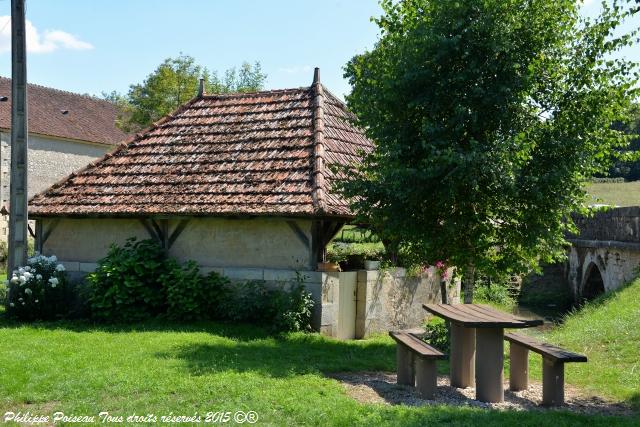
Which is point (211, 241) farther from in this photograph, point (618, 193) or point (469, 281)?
point (618, 193)

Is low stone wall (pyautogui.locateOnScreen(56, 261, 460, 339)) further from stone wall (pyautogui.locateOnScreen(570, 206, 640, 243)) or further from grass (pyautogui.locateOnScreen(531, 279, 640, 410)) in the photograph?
stone wall (pyautogui.locateOnScreen(570, 206, 640, 243))

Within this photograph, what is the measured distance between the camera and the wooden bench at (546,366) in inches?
270

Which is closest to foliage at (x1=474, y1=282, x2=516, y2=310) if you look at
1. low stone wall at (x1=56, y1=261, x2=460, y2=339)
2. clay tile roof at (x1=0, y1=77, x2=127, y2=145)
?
low stone wall at (x1=56, y1=261, x2=460, y2=339)

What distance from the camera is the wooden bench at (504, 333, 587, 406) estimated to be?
6867 millimetres

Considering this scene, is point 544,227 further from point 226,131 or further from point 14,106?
point 14,106

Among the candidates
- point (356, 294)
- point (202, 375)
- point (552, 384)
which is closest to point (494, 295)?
point (356, 294)

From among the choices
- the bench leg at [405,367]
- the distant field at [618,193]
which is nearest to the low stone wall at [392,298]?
the bench leg at [405,367]

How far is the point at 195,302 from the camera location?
36.6 ft

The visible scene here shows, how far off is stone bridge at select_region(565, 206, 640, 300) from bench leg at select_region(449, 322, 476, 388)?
8390 millimetres

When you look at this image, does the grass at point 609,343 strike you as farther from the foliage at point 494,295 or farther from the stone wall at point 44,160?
the stone wall at point 44,160

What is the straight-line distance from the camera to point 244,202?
1130cm

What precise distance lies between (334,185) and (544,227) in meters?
3.16

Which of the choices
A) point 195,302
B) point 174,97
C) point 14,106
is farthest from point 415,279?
point 174,97

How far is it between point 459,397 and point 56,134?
86.5 ft
